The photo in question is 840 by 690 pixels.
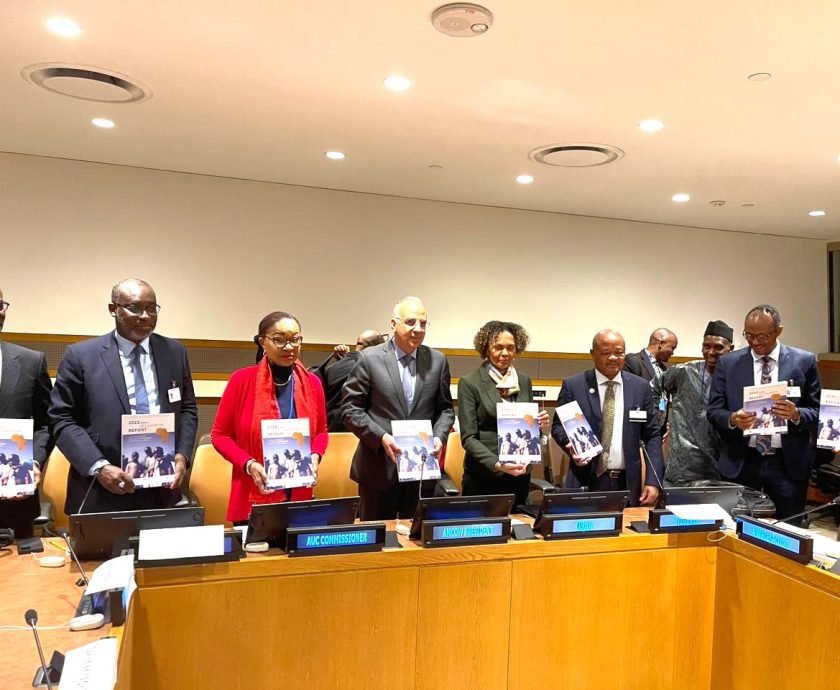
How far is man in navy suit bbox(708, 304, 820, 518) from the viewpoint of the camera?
3.19m

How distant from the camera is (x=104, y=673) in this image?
4.13 ft

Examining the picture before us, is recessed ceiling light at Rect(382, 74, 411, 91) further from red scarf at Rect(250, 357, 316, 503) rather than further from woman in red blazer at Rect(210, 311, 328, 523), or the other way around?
red scarf at Rect(250, 357, 316, 503)

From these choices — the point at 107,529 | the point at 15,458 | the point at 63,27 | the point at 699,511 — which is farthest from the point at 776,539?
the point at 63,27

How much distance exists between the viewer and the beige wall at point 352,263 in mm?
5723

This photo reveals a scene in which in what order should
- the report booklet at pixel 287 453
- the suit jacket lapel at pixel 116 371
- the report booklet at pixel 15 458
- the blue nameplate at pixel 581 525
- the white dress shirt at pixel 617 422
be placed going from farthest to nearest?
the white dress shirt at pixel 617 422 → the suit jacket lapel at pixel 116 371 → the report booklet at pixel 287 453 → the blue nameplate at pixel 581 525 → the report booklet at pixel 15 458

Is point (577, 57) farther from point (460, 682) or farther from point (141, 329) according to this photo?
point (460, 682)

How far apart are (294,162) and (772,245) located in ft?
18.6

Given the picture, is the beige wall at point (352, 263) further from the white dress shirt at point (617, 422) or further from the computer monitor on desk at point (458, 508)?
the computer monitor on desk at point (458, 508)

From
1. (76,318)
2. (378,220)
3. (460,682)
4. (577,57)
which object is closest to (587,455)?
(460,682)

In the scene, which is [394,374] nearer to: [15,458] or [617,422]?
[617,422]

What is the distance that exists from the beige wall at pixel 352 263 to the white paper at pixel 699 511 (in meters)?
4.40

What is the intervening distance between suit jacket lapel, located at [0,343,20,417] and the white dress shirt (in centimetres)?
246

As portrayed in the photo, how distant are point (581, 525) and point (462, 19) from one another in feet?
6.86

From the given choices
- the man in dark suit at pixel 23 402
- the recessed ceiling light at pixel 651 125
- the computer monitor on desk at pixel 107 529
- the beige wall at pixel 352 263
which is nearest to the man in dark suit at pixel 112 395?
the man in dark suit at pixel 23 402
